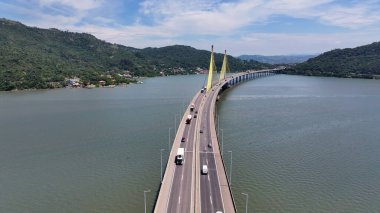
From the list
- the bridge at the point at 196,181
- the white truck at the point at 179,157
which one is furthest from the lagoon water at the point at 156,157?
the white truck at the point at 179,157

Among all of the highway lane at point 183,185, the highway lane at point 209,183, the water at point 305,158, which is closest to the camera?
the highway lane at point 183,185

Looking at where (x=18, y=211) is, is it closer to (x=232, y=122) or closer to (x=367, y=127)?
(x=232, y=122)

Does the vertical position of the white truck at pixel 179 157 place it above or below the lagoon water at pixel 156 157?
above

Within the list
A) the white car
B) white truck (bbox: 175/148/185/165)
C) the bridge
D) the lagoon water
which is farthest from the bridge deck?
the lagoon water

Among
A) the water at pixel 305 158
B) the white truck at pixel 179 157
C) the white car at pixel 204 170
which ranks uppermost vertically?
the white truck at pixel 179 157

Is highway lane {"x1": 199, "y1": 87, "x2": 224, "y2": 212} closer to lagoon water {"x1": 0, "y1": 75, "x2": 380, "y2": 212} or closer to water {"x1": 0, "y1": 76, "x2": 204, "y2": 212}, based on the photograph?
lagoon water {"x1": 0, "y1": 75, "x2": 380, "y2": 212}

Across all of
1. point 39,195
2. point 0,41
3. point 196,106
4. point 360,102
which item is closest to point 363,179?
point 39,195

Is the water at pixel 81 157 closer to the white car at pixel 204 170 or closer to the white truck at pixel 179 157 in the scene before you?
the white truck at pixel 179 157
